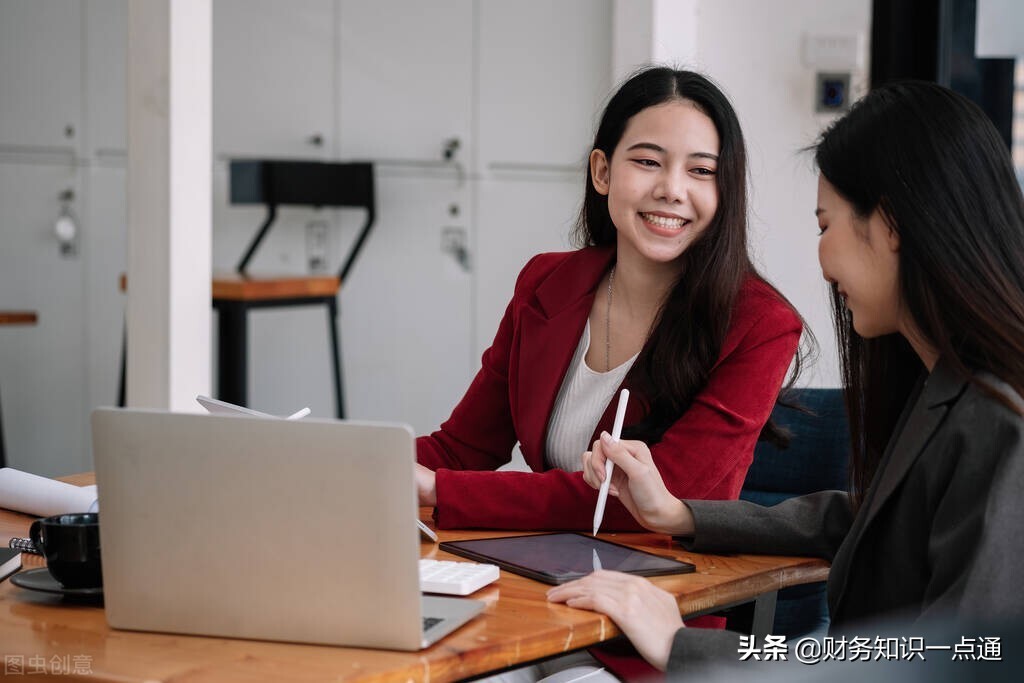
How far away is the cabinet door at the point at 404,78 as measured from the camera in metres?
4.82

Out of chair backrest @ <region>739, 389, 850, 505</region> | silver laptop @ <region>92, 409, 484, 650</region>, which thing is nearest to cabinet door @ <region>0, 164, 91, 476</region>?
chair backrest @ <region>739, 389, 850, 505</region>

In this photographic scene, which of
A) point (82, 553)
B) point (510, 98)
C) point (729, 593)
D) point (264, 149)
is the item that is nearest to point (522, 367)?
point (729, 593)

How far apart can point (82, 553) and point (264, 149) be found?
13.0ft

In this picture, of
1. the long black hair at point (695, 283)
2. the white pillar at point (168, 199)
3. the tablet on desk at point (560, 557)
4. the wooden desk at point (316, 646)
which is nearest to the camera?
the wooden desk at point (316, 646)

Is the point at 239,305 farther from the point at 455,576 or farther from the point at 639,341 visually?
the point at 455,576

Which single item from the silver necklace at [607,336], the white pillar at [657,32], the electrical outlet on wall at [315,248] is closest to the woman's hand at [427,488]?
the silver necklace at [607,336]

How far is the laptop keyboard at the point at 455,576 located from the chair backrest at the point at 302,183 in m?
3.37

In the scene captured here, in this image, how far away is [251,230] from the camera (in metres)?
5.12

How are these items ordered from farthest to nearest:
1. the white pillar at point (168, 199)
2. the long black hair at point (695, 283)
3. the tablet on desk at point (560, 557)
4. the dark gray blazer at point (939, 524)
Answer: the white pillar at point (168, 199)
the long black hair at point (695, 283)
the tablet on desk at point (560, 557)
the dark gray blazer at point (939, 524)

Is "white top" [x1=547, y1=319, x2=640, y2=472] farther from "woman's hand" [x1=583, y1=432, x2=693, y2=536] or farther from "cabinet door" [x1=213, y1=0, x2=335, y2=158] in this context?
"cabinet door" [x1=213, y1=0, x2=335, y2=158]

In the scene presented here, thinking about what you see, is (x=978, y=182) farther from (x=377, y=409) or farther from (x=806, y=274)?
(x=377, y=409)

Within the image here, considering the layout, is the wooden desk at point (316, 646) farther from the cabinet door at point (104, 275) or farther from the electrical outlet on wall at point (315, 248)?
the cabinet door at point (104, 275)

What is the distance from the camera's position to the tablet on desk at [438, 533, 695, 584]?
139cm

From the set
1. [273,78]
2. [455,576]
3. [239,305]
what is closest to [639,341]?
[455,576]
